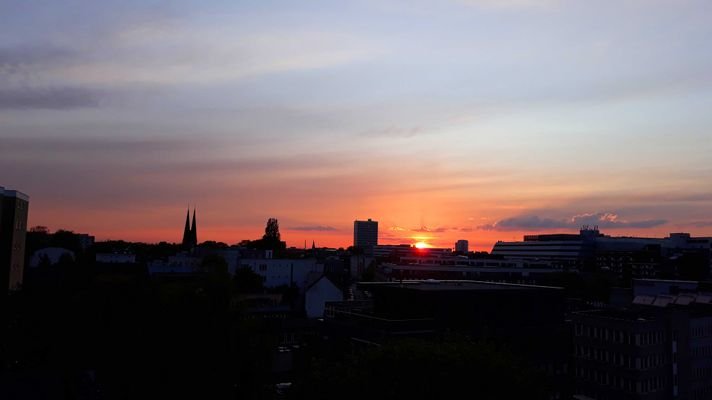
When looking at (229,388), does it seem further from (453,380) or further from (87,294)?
(87,294)

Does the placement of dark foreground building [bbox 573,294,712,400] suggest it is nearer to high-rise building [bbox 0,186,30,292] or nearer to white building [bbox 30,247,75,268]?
high-rise building [bbox 0,186,30,292]

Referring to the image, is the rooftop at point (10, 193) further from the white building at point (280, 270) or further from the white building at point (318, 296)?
the white building at point (280, 270)

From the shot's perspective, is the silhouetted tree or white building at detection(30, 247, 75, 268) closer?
the silhouetted tree

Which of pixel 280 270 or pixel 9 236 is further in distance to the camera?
pixel 280 270

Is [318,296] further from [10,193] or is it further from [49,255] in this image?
[49,255]

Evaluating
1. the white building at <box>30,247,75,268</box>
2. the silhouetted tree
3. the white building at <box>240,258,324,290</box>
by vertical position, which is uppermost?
the white building at <box>30,247,75,268</box>

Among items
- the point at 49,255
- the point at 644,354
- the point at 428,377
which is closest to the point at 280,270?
the point at 49,255

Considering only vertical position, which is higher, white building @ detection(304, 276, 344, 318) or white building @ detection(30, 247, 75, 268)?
white building @ detection(30, 247, 75, 268)

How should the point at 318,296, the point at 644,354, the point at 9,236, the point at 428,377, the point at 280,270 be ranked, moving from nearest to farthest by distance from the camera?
the point at 428,377, the point at 644,354, the point at 9,236, the point at 318,296, the point at 280,270

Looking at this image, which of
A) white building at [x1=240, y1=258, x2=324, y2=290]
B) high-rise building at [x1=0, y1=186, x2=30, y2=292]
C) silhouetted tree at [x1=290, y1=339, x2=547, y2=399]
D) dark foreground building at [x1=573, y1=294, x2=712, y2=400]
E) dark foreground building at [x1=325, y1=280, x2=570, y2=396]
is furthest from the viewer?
white building at [x1=240, y1=258, x2=324, y2=290]

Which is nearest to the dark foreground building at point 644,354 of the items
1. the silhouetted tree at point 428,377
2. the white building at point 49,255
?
the silhouetted tree at point 428,377

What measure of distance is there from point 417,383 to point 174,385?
1659 centimetres

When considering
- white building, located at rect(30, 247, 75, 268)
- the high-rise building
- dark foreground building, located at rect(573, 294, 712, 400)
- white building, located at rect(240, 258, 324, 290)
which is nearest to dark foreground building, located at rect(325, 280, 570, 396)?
dark foreground building, located at rect(573, 294, 712, 400)

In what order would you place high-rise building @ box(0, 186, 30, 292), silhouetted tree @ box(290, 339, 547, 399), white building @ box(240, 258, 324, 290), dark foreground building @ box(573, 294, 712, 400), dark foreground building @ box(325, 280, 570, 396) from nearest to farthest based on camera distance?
silhouetted tree @ box(290, 339, 547, 399)
dark foreground building @ box(325, 280, 570, 396)
dark foreground building @ box(573, 294, 712, 400)
high-rise building @ box(0, 186, 30, 292)
white building @ box(240, 258, 324, 290)
